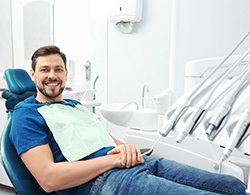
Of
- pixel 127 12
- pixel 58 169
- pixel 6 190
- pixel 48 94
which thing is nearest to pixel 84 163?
pixel 58 169

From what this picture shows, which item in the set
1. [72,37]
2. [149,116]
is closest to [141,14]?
[72,37]

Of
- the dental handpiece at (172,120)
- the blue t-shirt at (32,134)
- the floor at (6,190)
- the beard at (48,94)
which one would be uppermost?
the dental handpiece at (172,120)

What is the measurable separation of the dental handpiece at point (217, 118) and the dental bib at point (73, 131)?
68 cm

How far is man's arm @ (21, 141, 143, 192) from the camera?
2.91ft

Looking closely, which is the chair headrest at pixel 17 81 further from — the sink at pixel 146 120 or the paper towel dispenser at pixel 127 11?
the paper towel dispenser at pixel 127 11

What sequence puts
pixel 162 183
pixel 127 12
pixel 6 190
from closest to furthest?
pixel 162 183
pixel 127 12
pixel 6 190

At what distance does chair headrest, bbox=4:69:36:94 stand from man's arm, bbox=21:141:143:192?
1.70 ft

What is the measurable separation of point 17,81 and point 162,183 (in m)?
0.91

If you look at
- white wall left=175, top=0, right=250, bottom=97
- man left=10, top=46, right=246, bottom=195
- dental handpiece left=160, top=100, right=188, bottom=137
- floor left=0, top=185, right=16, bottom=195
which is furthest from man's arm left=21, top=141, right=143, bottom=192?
floor left=0, top=185, right=16, bottom=195

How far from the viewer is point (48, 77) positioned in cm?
117

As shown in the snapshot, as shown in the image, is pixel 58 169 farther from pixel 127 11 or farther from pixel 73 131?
pixel 127 11

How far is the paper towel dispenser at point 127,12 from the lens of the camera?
1954 millimetres

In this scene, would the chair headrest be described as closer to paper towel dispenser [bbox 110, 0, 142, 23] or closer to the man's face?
the man's face

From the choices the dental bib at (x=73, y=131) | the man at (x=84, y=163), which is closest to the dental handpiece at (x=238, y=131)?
the man at (x=84, y=163)
